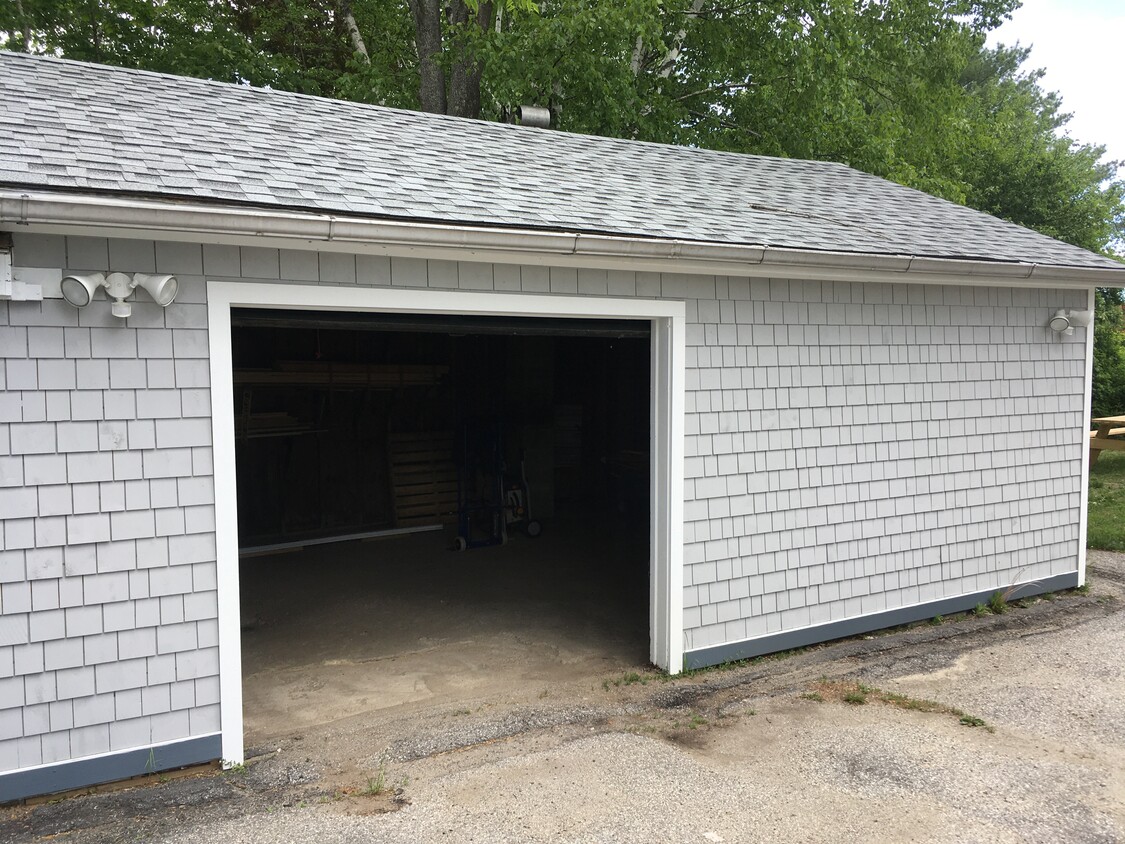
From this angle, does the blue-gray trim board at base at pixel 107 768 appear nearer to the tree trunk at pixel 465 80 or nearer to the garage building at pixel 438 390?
the garage building at pixel 438 390

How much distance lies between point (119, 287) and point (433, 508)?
21.2ft

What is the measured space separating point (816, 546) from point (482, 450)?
426 cm

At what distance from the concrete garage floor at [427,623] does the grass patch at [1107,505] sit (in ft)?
15.8

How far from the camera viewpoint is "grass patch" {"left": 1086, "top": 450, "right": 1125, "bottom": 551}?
9.17 metres

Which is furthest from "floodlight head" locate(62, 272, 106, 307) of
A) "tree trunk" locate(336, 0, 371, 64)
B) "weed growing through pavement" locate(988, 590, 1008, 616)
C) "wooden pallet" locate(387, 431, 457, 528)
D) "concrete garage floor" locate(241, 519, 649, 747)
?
"tree trunk" locate(336, 0, 371, 64)

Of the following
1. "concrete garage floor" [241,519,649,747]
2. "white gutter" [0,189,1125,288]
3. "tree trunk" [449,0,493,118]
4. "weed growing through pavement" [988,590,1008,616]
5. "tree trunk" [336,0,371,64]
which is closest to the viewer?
"white gutter" [0,189,1125,288]

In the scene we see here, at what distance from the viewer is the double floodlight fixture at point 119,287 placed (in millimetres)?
3611

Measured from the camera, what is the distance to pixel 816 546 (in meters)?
5.93

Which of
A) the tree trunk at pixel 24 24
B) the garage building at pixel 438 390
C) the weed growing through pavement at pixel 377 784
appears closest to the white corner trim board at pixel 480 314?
the garage building at pixel 438 390

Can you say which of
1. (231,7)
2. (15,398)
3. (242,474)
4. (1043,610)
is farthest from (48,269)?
(231,7)

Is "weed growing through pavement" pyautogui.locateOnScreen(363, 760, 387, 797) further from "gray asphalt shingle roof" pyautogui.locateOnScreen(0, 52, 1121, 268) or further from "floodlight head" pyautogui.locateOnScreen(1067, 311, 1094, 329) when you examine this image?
"floodlight head" pyautogui.locateOnScreen(1067, 311, 1094, 329)

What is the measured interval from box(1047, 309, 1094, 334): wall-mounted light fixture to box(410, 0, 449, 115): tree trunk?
8671mm

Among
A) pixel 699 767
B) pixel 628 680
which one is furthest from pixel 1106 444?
pixel 699 767

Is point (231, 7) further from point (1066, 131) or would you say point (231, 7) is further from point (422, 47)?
point (1066, 131)
